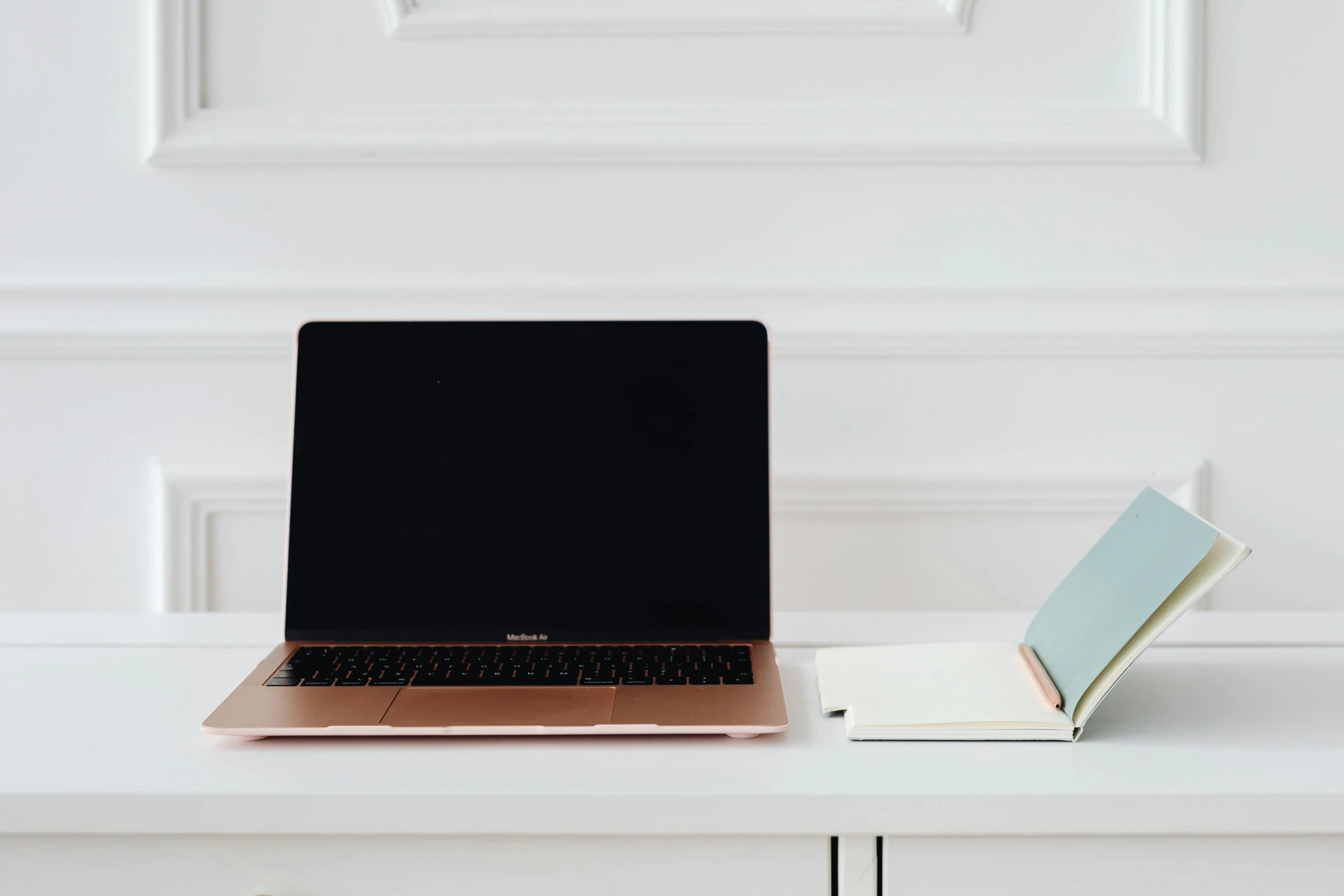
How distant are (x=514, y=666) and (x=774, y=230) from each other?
0.55 meters

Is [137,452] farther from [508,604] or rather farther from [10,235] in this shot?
[508,604]

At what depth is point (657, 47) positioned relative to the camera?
3.33 feet

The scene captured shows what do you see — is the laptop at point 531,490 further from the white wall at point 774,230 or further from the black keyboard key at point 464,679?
the white wall at point 774,230

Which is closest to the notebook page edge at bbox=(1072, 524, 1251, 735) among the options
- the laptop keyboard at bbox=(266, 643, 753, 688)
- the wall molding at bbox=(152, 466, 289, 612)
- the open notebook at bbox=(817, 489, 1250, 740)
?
the open notebook at bbox=(817, 489, 1250, 740)

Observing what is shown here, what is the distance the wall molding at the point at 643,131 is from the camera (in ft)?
3.29

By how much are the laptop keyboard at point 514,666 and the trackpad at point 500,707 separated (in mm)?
18

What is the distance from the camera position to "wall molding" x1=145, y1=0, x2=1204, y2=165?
39.4 inches

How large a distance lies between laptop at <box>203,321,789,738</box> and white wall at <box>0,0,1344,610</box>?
0.20 meters

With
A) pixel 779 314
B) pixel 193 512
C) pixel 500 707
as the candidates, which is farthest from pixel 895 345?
pixel 193 512

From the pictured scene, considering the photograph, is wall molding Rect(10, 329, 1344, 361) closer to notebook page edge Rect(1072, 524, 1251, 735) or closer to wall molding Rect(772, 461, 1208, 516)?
wall molding Rect(772, 461, 1208, 516)

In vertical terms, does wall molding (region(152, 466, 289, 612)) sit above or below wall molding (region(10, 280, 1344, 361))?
below

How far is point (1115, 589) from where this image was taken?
66 cm

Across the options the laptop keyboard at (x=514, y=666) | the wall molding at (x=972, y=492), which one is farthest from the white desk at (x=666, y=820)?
the wall molding at (x=972, y=492)

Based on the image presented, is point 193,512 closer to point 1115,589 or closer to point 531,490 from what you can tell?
point 531,490
